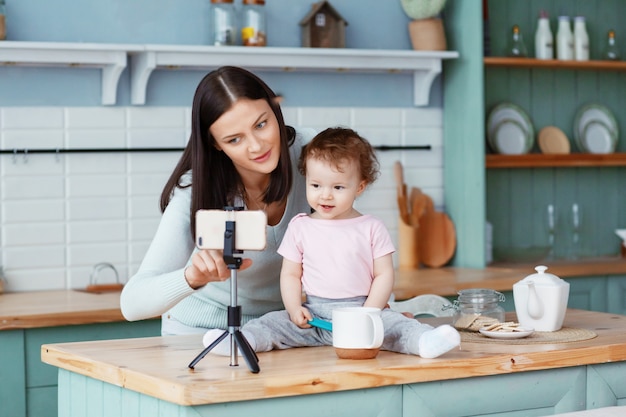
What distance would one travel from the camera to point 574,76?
17.8 feet

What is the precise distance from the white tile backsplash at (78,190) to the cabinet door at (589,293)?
188 centimetres

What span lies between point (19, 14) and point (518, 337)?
8.62ft

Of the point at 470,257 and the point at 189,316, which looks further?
the point at 470,257

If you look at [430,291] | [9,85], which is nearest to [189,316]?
[430,291]

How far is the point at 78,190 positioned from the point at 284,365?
241 centimetres

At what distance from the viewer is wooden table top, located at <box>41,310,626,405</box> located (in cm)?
191

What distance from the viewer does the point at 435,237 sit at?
4.97m

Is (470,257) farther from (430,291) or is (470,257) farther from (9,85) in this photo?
(9,85)

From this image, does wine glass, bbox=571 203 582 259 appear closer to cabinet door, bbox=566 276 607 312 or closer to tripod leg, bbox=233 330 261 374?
cabinet door, bbox=566 276 607 312

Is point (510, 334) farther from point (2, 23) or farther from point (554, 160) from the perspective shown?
point (554, 160)

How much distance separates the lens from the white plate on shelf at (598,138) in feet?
17.7

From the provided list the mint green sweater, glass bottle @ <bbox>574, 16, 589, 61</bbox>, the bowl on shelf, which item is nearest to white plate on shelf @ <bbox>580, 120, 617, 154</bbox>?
glass bottle @ <bbox>574, 16, 589, 61</bbox>

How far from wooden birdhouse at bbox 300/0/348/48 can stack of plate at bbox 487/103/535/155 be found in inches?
36.1

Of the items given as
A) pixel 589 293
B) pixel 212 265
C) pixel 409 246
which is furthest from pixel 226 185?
pixel 589 293
